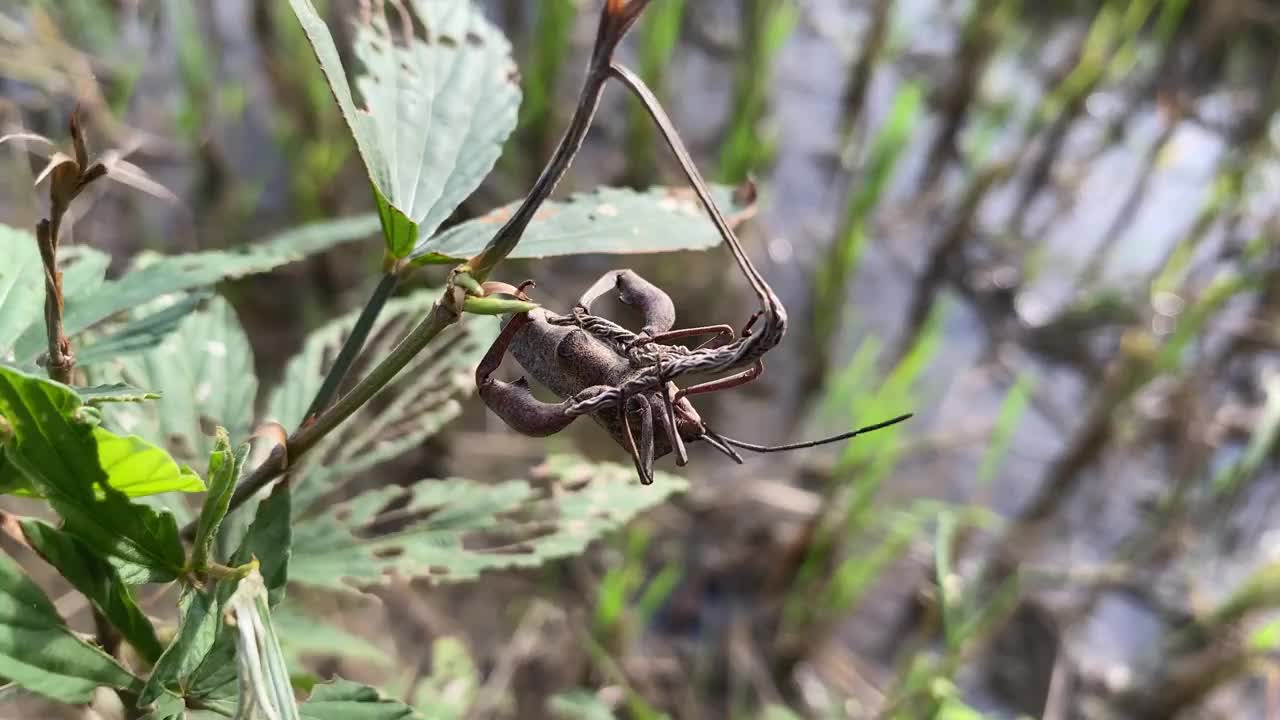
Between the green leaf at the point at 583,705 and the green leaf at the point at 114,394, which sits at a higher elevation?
the green leaf at the point at 114,394

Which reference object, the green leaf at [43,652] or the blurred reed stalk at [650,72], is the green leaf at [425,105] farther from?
the blurred reed stalk at [650,72]

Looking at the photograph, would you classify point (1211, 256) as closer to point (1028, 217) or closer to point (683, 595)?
point (1028, 217)

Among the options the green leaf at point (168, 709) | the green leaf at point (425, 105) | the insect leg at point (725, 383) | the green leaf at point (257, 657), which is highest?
the green leaf at point (425, 105)

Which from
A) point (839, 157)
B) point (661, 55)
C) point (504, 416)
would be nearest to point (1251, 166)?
point (839, 157)

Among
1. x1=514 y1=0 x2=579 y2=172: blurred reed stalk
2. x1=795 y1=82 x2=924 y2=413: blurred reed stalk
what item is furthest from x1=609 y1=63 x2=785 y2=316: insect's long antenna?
x1=514 y1=0 x2=579 y2=172: blurred reed stalk

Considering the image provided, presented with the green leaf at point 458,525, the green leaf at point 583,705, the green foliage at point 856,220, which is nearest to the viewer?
the green leaf at point 458,525

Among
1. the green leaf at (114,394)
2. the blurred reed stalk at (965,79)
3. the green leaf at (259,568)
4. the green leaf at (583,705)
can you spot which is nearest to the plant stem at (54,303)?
the green leaf at (114,394)
